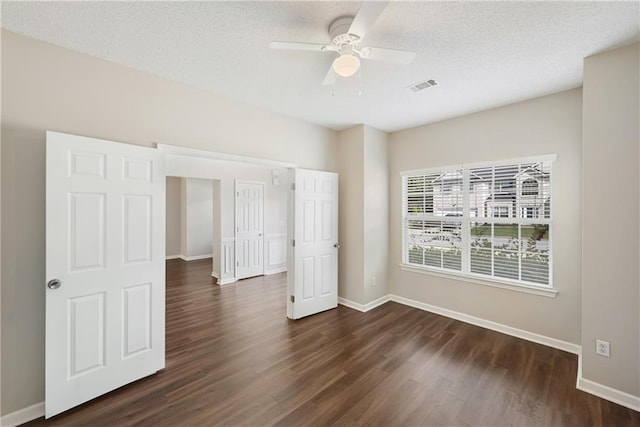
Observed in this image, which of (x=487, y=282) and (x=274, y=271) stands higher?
(x=487, y=282)

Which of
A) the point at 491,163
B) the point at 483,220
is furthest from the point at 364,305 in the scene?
the point at 491,163

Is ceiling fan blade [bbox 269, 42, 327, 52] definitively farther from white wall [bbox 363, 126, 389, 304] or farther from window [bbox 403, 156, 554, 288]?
window [bbox 403, 156, 554, 288]

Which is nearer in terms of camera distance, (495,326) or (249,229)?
(495,326)

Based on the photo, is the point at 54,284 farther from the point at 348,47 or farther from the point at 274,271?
the point at 274,271

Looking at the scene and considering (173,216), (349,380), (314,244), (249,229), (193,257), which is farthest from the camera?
(173,216)

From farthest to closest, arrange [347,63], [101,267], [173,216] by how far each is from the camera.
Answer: [173,216] → [101,267] → [347,63]

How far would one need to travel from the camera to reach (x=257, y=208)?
6.25 m

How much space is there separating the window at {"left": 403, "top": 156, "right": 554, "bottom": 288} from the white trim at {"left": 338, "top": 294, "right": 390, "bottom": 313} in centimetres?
72

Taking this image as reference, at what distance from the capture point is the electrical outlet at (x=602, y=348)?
2.14 metres

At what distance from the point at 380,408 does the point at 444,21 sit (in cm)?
283

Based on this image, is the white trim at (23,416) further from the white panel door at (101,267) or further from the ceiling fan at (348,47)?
the ceiling fan at (348,47)

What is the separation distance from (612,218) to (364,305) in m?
2.82

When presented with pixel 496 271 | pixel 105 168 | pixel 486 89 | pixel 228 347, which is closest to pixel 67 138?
pixel 105 168

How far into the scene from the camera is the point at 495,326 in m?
3.30
